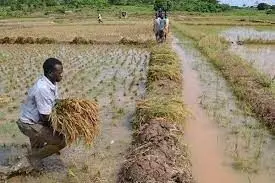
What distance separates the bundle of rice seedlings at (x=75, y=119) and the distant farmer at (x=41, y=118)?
8 cm

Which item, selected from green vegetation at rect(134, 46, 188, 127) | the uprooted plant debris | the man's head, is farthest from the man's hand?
green vegetation at rect(134, 46, 188, 127)

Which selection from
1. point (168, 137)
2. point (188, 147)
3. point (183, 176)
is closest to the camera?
point (183, 176)

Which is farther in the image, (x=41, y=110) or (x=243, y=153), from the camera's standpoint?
(x=243, y=153)

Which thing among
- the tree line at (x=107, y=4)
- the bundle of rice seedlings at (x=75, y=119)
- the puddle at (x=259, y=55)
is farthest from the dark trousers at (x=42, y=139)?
the tree line at (x=107, y=4)

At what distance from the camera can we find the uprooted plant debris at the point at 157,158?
4.13m

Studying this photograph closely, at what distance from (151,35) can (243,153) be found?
14.6 m

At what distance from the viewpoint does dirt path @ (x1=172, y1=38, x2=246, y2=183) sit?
4709mm

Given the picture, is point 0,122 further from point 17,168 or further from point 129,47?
point 129,47

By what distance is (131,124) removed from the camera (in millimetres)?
6473

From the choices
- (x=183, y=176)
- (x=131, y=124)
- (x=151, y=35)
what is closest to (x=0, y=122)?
(x=131, y=124)

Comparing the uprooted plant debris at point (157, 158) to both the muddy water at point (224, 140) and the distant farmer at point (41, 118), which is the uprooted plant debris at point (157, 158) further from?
the distant farmer at point (41, 118)

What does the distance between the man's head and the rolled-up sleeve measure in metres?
0.17

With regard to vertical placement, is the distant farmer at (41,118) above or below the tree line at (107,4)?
above

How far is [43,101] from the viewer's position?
430 centimetres
